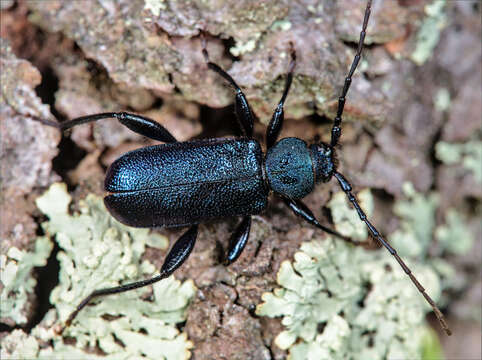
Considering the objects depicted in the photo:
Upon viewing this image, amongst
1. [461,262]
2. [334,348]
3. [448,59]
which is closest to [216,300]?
[334,348]

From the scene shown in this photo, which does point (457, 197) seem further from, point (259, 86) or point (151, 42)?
point (151, 42)

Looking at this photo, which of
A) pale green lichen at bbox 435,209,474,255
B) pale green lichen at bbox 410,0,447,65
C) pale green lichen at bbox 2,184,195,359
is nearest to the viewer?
pale green lichen at bbox 2,184,195,359

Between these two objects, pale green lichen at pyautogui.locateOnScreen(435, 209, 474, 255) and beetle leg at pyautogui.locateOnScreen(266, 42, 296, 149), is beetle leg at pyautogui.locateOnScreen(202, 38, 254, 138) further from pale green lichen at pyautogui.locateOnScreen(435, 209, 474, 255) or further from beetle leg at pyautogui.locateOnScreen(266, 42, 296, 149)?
pale green lichen at pyautogui.locateOnScreen(435, 209, 474, 255)

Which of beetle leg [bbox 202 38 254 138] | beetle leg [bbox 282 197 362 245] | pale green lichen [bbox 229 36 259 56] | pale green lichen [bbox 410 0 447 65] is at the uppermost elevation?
pale green lichen [bbox 410 0 447 65]

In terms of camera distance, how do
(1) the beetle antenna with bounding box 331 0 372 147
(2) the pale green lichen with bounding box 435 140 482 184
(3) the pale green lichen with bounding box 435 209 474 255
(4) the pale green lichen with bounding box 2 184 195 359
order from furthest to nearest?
1. (3) the pale green lichen with bounding box 435 209 474 255
2. (2) the pale green lichen with bounding box 435 140 482 184
3. (1) the beetle antenna with bounding box 331 0 372 147
4. (4) the pale green lichen with bounding box 2 184 195 359

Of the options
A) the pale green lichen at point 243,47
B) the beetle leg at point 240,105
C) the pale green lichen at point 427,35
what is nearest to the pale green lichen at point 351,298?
the beetle leg at point 240,105

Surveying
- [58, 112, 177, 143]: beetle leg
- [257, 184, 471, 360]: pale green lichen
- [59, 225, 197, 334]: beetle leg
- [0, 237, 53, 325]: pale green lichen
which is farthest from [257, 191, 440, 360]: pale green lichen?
[0, 237, 53, 325]: pale green lichen

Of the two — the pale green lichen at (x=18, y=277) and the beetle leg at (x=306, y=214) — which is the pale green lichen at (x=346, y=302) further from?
the pale green lichen at (x=18, y=277)
